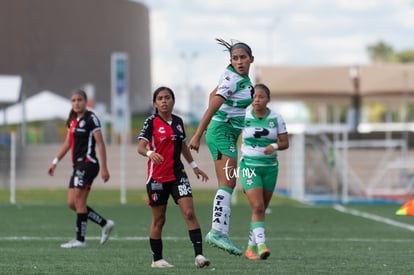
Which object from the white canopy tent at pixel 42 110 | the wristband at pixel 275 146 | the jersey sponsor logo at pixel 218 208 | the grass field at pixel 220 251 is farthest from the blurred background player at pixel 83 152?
the white canopy tent at pixel 42 110

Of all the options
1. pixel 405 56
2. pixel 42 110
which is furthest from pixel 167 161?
pixel 405 56

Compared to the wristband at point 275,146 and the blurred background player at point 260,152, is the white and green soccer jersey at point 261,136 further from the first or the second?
the wristband at point 275,146

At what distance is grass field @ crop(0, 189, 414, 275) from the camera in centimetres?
1104

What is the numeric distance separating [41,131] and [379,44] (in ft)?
381

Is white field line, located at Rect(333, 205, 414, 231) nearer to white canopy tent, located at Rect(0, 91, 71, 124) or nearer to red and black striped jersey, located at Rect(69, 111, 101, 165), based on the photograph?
red and black striped jersey, located at Rect(69, 111, 101, 165)

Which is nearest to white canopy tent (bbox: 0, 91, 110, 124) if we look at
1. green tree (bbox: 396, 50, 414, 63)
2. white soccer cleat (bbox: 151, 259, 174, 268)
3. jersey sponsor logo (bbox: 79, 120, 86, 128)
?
jersey sponsor logo (bbox: 79, 120, 86, 128)

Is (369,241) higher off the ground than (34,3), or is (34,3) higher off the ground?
(34,3)

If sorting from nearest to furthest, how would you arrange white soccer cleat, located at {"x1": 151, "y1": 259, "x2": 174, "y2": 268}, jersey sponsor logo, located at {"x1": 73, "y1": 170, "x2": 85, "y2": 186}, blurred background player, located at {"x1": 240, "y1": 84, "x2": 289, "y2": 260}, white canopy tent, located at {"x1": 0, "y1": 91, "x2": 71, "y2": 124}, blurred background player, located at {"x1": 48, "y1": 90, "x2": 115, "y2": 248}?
white soccer cleat, located at {"x1": 151, "y1": 259, "x2": 174, "y2": 268}
blurred background player, located at {"x1": 240, "y1": 84, "x2": 289, "y2": 260}
blurred background player, located at {"x1": 48, "y1": 90, "x2": 115, "y2": 248}
jersey sponsor logo, located at {"x1": 73, "y1": 170, "x2": 85, "y2": 186}
white canopy tent, located at {"x1": 0, "y1": 91, "x2": 71, "y2": 124}

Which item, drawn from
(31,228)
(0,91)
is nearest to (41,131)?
(0,91)

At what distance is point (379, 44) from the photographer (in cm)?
16350

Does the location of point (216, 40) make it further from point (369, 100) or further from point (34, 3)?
point (34, 3)

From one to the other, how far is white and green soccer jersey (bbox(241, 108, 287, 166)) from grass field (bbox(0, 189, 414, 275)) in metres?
1.08

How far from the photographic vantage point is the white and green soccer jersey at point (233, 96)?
11211mm

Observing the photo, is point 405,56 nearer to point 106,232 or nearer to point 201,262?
point 106,232
